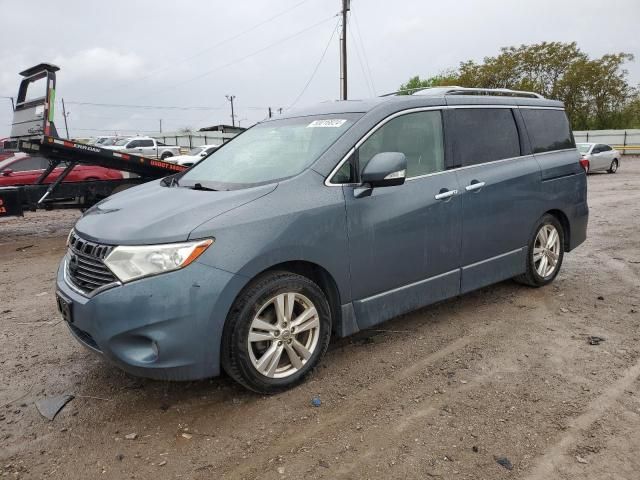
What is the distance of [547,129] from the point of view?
506 centimetres

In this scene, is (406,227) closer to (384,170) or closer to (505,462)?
(384,170)

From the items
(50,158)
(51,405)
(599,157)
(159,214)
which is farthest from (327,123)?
(599,157)

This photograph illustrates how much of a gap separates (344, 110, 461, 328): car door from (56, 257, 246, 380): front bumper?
96 cm

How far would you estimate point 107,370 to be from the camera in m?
A: 3.55

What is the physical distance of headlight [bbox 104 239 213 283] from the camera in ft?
8.82

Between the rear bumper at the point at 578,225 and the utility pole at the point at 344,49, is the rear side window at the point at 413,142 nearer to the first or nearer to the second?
the rear bumper at the point at 578,225

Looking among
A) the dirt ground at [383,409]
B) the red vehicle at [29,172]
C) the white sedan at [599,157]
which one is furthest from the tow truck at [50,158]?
the white sedan at [599,157]

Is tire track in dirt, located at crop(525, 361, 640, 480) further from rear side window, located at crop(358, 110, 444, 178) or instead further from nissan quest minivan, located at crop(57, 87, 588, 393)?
rear side window, located at crop(358, 110, 444, 178)

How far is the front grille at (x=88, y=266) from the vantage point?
281 centimetres

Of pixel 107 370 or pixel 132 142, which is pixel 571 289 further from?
pixel 132 142

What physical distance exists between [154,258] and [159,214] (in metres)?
0.34

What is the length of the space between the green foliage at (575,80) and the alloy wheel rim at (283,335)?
4454 centimetres

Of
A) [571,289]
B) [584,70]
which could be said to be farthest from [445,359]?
[584,70]

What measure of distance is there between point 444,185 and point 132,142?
34.4 metres
